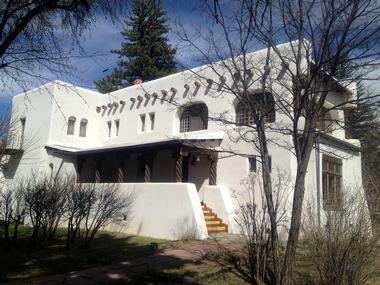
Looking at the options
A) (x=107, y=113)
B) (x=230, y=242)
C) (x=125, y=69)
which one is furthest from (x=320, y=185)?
(x=125, y=69)

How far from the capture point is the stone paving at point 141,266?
24.6ft

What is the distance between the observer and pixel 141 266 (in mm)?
8961

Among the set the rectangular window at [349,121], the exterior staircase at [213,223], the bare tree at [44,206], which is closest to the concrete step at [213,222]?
the exterior staircase at [213,223]

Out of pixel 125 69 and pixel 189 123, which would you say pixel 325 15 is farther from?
pixel 125 69

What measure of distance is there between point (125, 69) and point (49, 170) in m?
20.3

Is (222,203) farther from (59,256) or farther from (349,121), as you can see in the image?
(349,121)

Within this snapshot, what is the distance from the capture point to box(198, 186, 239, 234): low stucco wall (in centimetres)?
1558

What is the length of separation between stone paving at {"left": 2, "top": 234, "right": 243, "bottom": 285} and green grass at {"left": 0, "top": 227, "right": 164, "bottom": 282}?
0.67m

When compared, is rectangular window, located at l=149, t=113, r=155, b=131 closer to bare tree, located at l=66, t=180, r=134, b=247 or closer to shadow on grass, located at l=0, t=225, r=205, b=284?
bare tree, located at l=66, t=180, r=134, b=247

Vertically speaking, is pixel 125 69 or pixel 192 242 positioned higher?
pixel 125 69

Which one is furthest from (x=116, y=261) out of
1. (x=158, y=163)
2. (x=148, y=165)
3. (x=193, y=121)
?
(x=158, y=163)

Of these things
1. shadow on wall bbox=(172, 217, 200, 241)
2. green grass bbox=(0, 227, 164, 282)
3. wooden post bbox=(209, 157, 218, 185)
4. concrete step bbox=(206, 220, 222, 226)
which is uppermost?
wooden post bbox=(209, 157, 218, 185)

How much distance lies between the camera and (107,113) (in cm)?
2497

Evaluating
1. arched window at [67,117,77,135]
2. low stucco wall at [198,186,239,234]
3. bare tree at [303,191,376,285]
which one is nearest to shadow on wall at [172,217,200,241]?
low stucco wall at [198,186,239,234]
